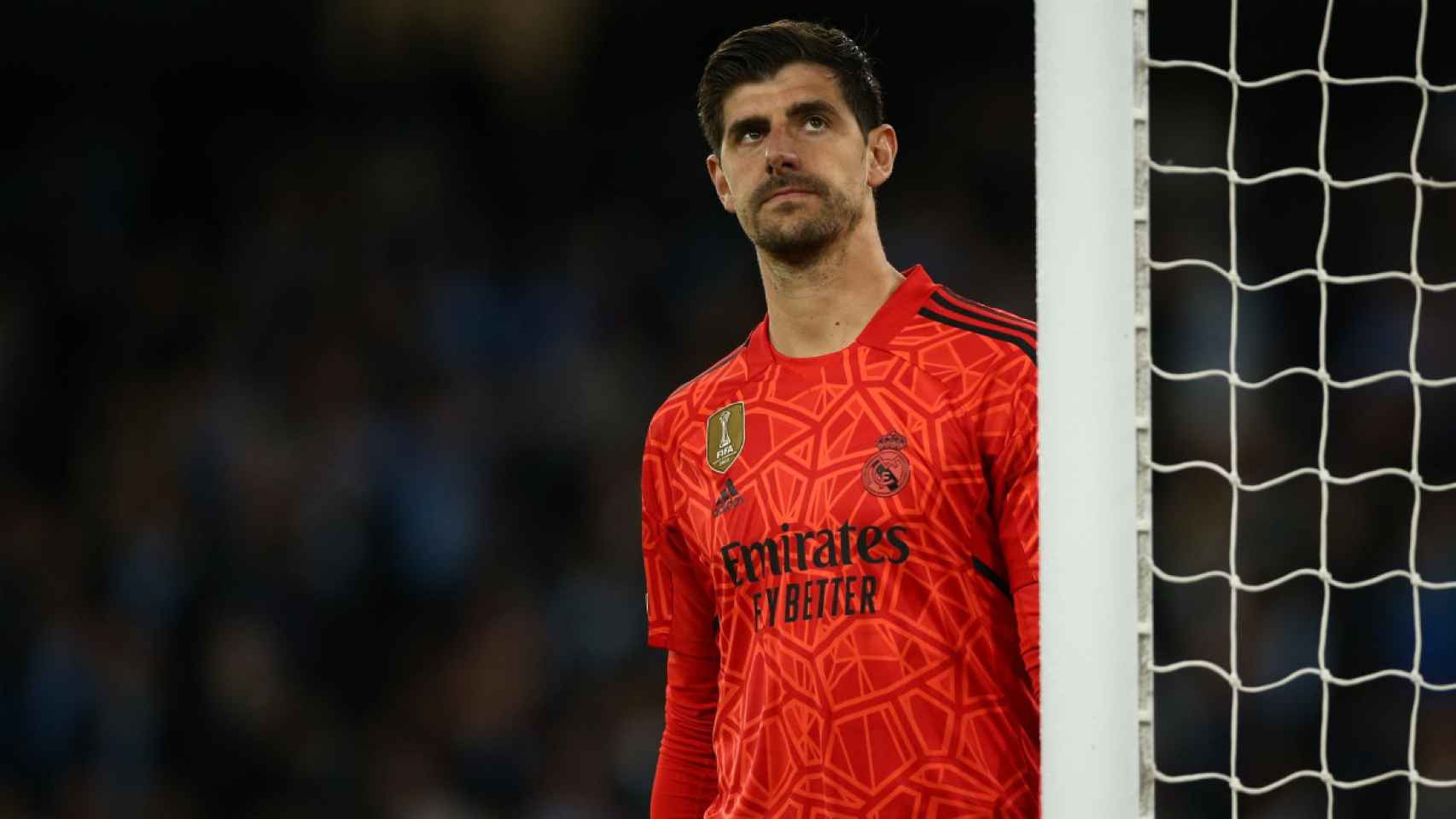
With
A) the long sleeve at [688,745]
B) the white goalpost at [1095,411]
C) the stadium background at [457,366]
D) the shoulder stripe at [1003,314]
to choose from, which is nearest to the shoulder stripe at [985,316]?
the shoulder stripe at [1003,314]

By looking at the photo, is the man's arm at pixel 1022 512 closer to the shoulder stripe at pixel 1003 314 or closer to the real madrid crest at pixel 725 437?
the shoulder stripe at pixel 1003 314

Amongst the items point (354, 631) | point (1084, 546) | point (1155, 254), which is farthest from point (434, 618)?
point (1084, 546)

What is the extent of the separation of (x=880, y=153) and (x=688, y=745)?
979 millimetres

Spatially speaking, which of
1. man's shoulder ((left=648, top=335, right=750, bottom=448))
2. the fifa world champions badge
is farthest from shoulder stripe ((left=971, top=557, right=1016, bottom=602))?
man's shoulder ((left=648, top=335, right=750, bottom=448))

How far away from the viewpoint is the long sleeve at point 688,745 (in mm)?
2582

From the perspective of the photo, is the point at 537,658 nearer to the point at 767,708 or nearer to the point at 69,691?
the point at 69,691

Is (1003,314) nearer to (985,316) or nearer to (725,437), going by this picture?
(985,316)

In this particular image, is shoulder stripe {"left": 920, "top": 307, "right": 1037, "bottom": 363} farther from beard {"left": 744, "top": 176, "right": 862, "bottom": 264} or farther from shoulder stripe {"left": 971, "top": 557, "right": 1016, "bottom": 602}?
shoulder stripe {"left": 971, "top": 557, "right": 1016, "bottom": 602}

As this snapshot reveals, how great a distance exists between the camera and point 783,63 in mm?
2518

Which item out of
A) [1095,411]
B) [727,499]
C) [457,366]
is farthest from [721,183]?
[457,366]

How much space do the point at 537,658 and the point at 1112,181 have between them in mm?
3259

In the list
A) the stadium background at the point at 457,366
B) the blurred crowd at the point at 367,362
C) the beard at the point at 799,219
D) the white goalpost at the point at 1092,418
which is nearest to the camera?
the white goalpost at the point at 1092,418

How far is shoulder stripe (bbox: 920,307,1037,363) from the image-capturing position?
231 cm

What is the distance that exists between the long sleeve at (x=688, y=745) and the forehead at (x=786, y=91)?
0.86 metres
